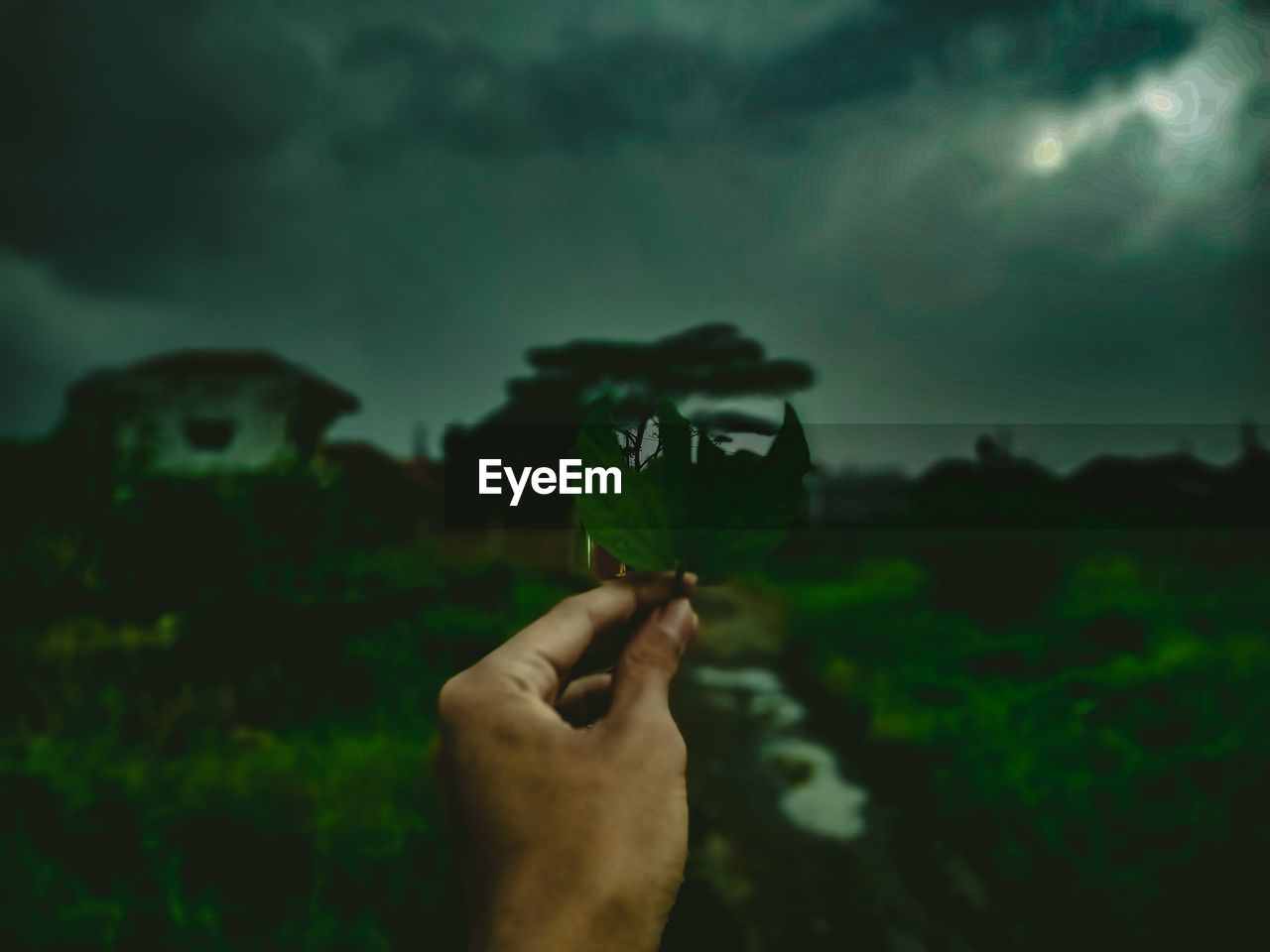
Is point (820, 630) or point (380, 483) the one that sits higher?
point (380, 483)

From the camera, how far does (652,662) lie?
1.00 meters

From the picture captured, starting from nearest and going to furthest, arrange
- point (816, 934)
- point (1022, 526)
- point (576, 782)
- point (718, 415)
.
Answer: point (718, 415), point (576, 782), point (816, 934), point (1022, 526)

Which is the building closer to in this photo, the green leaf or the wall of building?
the wall of building

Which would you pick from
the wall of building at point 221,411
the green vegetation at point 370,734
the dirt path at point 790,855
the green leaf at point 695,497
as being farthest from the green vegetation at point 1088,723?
Result: the wall of building at point 221,411

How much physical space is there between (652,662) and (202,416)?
10.8 m

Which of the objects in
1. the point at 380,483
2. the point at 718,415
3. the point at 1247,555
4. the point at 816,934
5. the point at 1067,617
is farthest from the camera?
the point at 1247,555

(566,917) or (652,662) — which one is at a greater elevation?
(652,662)

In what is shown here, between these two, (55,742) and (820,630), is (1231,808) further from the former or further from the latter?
(55,742)

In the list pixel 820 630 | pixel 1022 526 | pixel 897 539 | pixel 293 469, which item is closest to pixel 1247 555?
pixel 1022 526

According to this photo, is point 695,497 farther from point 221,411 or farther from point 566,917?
point 221,411

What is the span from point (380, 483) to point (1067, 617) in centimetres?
614

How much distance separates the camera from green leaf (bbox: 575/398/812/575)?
2.24 feet

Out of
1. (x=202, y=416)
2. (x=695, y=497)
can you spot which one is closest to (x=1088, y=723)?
(x=695, y=497)

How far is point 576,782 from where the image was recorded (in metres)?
0.93
